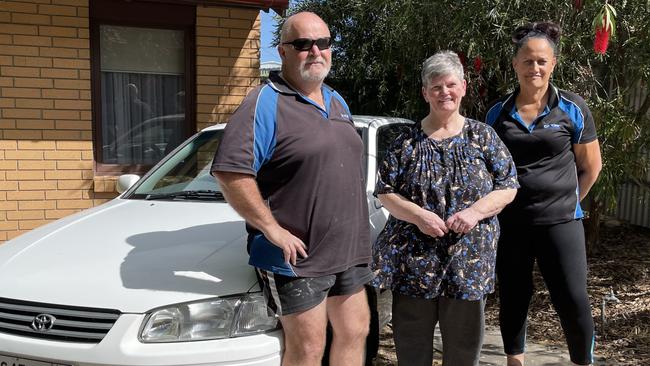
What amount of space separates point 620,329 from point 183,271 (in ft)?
11.3

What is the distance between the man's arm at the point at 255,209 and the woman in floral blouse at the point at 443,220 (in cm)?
57

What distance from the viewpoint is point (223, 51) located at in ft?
20.1

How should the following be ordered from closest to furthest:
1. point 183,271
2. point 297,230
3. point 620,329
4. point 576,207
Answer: point 297,230 < point 183,271 < point 576,207 < point 620,329

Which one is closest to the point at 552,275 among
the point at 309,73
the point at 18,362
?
the point at 309,73

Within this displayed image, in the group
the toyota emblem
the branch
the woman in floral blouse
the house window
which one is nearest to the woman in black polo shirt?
the woman in floral blouse

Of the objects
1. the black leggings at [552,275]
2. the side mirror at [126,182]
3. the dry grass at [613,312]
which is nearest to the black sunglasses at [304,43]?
the black leggings at [552,275]

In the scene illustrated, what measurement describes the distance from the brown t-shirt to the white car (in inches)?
10.5

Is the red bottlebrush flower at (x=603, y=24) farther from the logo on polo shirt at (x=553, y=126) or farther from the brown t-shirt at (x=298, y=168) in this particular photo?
the brown t-shirt at (x=298, y=168)

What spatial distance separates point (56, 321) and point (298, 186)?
116cm

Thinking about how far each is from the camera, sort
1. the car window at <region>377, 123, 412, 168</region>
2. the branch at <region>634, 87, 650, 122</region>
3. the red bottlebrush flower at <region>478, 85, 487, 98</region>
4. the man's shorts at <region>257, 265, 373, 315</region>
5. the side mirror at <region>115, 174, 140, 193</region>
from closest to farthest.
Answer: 1. the man's shorts at <region>257, 265, 373, 315</region>
2. the car window at <region>377, 123, 412, 168</region>
3. the side mirror at <region>115, 174, 140, 193</region>
4. the branch at <region>634, 87, 650, 122</region>
5. the red bottlebrush flower at <region>478, 85, 487, 98</region>

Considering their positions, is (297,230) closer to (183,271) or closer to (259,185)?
(259,185)

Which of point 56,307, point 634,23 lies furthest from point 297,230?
point 634,23

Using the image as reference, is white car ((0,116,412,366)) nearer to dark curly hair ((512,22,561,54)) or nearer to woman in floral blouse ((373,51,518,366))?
woman in floral blouse ((373,51,518,366))

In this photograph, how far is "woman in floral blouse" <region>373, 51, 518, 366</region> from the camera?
255 centimetres
